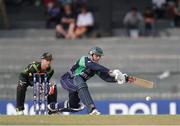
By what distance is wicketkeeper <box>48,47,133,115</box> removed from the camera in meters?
16.5

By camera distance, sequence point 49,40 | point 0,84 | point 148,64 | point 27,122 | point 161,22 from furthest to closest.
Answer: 1. point 161,22
2. point 49,40
3. point 148,64
4. point 0,84
5. point 27,122

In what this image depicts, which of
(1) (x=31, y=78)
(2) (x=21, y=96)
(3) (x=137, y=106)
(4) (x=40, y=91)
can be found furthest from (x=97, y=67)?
(3) (x=137, y=106)

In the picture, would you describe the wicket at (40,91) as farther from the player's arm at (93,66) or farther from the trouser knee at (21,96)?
the player's arm at (93,66)

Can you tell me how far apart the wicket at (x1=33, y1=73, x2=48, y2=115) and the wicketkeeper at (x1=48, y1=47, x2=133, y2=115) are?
203 mm

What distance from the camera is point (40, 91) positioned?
1747cm

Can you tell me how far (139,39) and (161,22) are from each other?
2496 millimetres

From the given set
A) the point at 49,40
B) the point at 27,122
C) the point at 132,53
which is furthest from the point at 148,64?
the point at 27,122

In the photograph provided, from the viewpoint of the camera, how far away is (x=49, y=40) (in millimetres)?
27688

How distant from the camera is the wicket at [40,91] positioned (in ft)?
57.0

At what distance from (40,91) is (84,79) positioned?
1122 mm

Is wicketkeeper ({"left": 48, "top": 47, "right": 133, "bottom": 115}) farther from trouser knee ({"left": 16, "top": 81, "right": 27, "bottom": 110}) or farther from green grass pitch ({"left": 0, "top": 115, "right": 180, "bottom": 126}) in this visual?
green grass pitch ({"left": 0, "top": 115, "right": 180, "bottom": 126})

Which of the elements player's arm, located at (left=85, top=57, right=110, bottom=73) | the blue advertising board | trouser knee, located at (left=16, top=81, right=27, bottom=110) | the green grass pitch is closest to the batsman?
trouser knee, located at (left=16, top=81, right=27, bottom=110)

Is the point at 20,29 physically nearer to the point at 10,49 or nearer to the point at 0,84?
the point at 10,49

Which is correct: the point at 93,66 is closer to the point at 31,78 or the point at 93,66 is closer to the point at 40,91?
the point at 40,91
